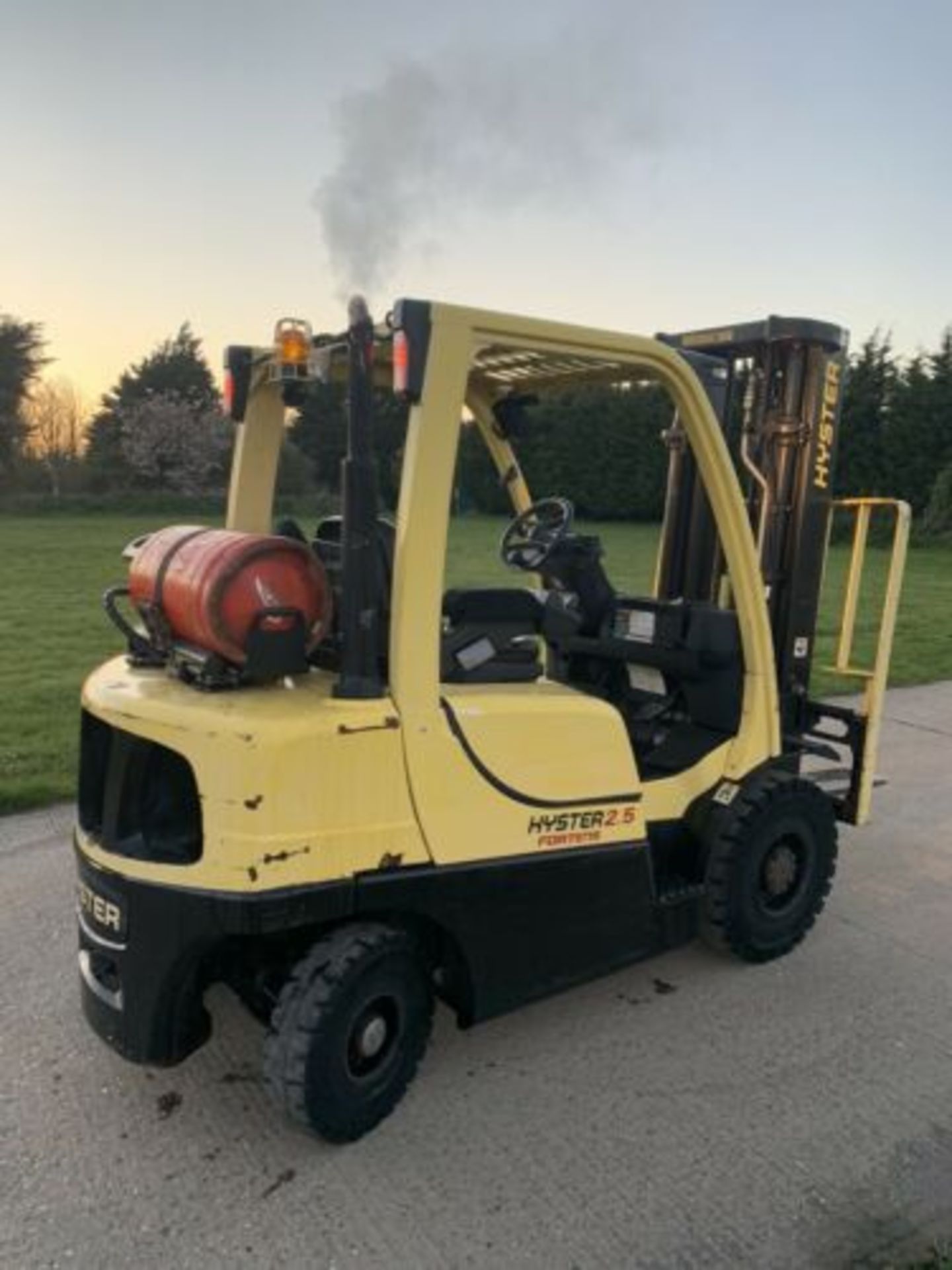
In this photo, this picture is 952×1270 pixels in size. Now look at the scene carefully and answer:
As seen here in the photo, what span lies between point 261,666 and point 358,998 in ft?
3.06

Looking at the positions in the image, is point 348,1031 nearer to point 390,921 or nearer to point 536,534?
point 390,921

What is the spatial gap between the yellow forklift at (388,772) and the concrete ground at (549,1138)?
205 mm

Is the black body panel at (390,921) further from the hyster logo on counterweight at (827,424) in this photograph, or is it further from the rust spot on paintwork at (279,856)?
the hyster logo on counterweight at (827,424)

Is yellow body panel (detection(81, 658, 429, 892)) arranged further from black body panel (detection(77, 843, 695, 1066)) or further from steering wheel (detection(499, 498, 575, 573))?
steering wheel (detection(499, 498, 575, 573))

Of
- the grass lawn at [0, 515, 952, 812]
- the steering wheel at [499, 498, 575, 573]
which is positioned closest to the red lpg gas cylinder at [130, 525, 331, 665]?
the steering wheel at [499, 498, 575, 573]

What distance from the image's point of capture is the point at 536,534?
12.9 ft

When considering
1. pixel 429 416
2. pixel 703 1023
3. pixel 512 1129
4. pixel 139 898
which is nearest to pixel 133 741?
pixel 139 898

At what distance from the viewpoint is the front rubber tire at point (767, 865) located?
3721mm

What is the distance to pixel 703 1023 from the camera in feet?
11.6

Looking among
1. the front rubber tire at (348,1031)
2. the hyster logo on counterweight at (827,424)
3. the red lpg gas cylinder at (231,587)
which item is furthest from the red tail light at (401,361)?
the hyster logo on counterweight at (827,424)

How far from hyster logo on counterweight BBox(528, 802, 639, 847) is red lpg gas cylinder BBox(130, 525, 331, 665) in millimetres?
877

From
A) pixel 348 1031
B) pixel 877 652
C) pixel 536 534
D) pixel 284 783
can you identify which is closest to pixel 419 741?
pixel 284 783

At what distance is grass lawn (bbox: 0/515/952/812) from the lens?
6367mm

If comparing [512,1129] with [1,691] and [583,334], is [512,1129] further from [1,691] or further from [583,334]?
[1,691]
